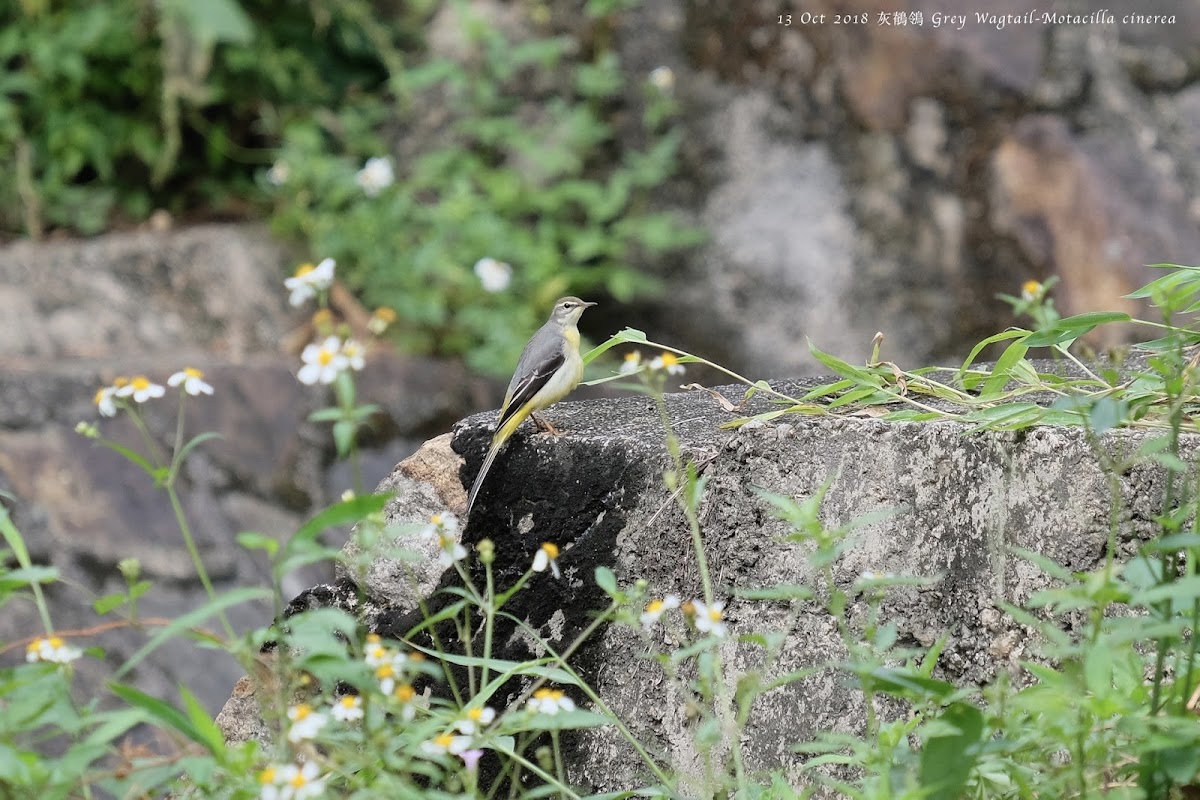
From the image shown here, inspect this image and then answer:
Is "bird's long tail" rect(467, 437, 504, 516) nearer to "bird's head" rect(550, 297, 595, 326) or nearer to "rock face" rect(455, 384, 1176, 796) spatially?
"rock face" rect(455, 384, 1176, 796)

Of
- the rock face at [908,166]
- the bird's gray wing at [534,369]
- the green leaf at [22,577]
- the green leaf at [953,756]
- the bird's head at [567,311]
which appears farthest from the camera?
the rock face at [908,166]

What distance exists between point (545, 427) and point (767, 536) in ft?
1.84

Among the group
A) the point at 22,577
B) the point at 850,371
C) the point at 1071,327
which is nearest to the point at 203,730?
the point at 22,577

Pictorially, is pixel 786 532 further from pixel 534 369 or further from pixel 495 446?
pixel 534 369

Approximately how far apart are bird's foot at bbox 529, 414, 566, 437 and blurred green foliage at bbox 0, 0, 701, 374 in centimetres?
325

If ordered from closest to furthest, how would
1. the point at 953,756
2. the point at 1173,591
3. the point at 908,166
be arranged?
the point at 1173,591 → the point at 953,756 → the point at 908,166

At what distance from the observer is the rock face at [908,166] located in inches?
212

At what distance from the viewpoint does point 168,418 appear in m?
5.36

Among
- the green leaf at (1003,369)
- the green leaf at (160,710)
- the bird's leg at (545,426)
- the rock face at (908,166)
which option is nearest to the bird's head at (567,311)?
the bird's leg at (545,426)

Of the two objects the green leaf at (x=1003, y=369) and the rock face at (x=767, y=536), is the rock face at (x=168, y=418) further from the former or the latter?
the green leaf at (x=1003, y=369)

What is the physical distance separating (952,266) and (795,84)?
1.18 m

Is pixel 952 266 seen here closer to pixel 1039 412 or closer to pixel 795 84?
pixel 795 84

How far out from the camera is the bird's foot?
8.44 feet

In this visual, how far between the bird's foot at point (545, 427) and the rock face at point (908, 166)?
341 centimetres
